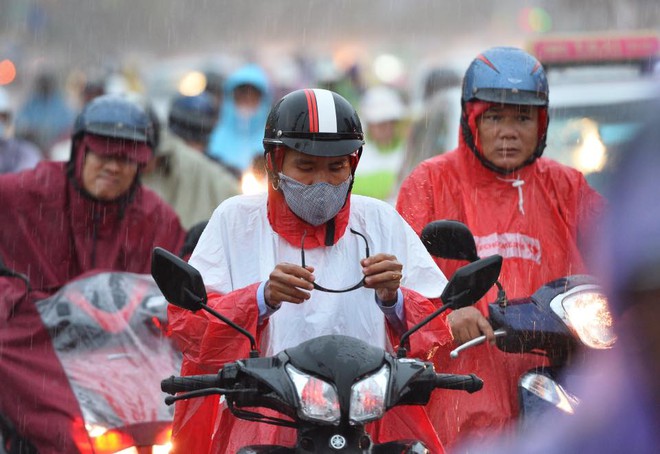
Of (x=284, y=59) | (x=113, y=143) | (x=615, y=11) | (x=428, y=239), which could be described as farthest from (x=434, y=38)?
(x=428, y=239)

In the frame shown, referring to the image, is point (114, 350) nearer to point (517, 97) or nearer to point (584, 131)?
point (517, 97)

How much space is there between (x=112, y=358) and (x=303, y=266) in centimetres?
162

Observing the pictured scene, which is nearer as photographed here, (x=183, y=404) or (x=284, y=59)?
(x=183, y=404)

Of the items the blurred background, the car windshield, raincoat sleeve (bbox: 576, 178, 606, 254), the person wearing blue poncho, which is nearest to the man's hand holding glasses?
raincoat sleeve (bbox: 576, 178, 606, 254)

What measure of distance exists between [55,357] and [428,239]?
1.80 metres

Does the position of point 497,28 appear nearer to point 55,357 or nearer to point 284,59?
point 284,59

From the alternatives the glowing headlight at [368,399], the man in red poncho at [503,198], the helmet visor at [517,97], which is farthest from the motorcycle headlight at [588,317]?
the helmet visor at [517,97]

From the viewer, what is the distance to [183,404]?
4254mm

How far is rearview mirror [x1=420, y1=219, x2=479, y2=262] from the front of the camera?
178 inches

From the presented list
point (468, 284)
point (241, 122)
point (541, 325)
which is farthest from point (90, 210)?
point (241, 122)

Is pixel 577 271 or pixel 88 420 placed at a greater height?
pixel 577 271

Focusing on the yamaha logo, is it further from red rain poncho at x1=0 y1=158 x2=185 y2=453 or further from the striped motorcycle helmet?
red rain poncho at x1=0 y1=158 x2=185 y2=453

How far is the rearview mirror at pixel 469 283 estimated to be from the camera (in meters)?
3.71

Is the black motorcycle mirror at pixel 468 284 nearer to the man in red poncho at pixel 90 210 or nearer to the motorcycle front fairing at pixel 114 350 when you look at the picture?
the motorcycle front fairing at pixel 114 350
